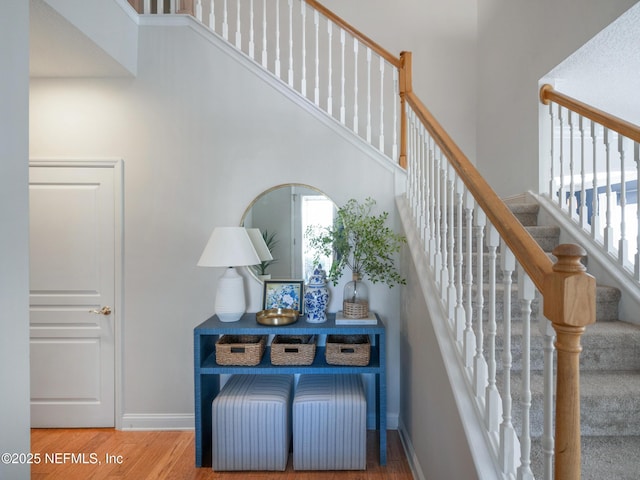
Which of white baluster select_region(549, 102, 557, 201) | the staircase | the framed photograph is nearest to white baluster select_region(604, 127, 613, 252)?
the staircase

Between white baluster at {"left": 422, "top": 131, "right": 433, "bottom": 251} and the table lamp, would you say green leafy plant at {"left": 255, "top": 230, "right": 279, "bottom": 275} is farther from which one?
white baluster at {"left": 422, "top": 131, "right": 433, "bottom": 251}

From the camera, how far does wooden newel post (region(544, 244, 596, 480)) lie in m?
0.85

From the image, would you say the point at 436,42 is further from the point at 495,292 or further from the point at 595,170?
the point at 495,292

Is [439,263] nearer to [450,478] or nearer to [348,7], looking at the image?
[450,478]

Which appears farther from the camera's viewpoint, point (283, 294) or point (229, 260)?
point (283, 294)

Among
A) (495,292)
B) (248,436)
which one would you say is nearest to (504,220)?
(495,292)

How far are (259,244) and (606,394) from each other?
212cm

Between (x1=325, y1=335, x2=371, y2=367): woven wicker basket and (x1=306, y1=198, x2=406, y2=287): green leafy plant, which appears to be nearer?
(x1=325, y1=335, x2=371, y2=367): woven wicker basket

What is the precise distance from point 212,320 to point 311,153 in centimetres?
137

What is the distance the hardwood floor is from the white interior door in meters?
0.19

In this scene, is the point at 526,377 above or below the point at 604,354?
above

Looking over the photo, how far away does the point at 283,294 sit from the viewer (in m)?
2.70

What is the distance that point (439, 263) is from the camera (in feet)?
6.16

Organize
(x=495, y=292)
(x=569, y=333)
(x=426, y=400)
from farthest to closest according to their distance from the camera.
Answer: (x=426, y=400), (x=495, y=292), (x=569, y=333)
